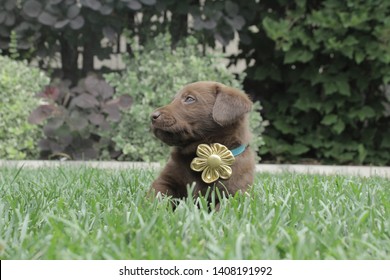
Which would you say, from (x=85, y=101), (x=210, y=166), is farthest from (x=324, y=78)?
(x=210, y=166)

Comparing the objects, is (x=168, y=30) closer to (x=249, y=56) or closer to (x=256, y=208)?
(x=249, y=56)

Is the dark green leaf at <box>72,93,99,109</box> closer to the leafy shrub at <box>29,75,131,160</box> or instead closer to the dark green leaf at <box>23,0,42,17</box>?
the leafy shrub at <box>29,75,131,160</box>

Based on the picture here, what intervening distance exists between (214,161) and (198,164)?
0.15 m

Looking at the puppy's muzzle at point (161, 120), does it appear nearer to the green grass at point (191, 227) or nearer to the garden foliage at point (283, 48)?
the green grass at point (191, 227)

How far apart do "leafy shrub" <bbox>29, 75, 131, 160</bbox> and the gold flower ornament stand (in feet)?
10.6

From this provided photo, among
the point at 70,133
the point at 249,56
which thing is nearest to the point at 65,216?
the point at 70,133

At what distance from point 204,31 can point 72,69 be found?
167cm

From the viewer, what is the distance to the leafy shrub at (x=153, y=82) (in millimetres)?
6125

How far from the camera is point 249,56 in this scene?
7375mm

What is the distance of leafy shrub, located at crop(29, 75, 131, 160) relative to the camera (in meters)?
6.13

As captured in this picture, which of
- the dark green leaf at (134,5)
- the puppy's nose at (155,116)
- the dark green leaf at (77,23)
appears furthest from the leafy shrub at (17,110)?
the puppy's nose at (155,116)

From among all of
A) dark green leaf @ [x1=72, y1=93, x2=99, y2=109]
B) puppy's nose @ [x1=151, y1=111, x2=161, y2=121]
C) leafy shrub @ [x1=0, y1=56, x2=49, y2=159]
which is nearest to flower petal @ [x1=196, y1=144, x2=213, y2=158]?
puppy's nose @ [x1=151, y1=111, x2=161, y2=121]

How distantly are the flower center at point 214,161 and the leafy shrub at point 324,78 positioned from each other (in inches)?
151

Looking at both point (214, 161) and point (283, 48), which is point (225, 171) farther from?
point (283, 48)
